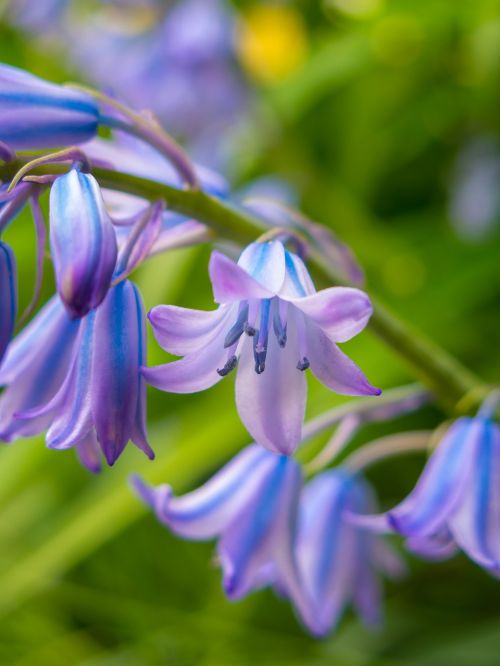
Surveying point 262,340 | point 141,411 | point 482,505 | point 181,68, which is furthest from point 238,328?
point 181,68

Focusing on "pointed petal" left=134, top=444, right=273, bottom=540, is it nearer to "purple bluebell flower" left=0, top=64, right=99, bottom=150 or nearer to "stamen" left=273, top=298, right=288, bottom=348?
"stamen" left=273, top=298, right=288, bottom=348

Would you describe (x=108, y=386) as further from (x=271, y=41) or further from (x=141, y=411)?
(x=271, y=41)

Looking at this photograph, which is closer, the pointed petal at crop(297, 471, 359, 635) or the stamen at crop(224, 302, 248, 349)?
the stamen at crop(224, 302, 248, 349)

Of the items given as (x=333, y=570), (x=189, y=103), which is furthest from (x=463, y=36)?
(x=333, y=570)

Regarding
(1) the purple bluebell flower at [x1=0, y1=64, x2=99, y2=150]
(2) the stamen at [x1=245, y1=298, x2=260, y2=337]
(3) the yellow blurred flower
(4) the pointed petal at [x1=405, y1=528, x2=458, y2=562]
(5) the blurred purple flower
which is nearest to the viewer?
(1) the purple bluebell flower at [x1=0, y1=64, x2=99, y2=150]

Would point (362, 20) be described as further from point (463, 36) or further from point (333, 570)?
point (333, 570)

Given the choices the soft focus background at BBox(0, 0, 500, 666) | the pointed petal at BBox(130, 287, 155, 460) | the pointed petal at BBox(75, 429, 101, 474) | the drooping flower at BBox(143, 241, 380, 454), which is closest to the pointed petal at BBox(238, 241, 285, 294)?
the drooping flower at BBox(143, 241, 380, 454)

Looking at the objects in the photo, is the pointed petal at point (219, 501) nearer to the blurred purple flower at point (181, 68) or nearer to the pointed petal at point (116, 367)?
the pointed petal at point (116, 367)
